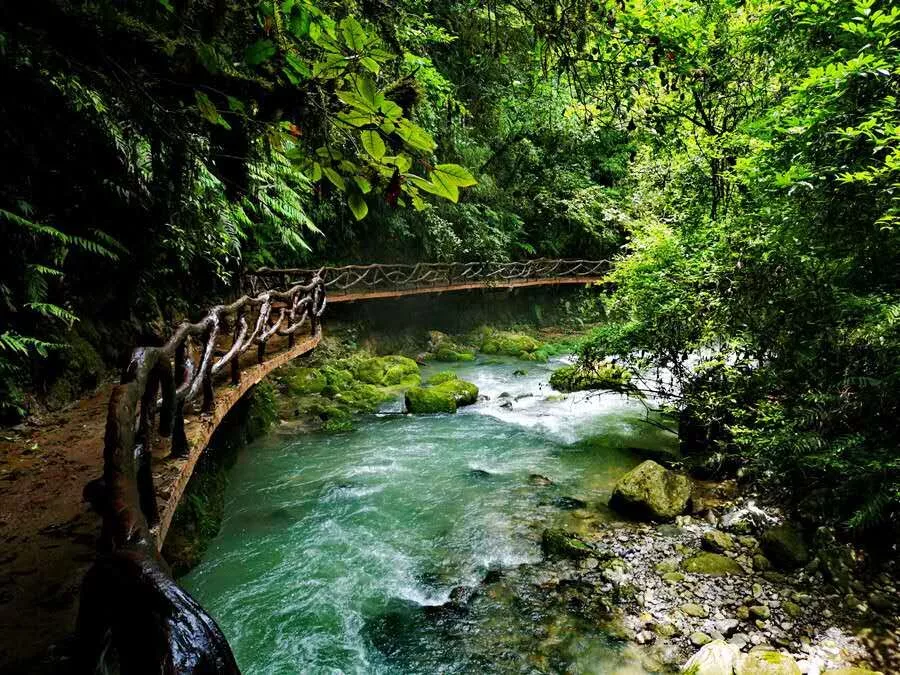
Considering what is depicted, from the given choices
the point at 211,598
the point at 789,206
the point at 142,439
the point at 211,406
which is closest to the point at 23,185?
the point at 211,406

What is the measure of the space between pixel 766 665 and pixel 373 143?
14.5 ft

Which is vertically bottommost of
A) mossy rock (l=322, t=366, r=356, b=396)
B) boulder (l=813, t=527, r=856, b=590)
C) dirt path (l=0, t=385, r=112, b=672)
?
boulder (l=813, t=527, r=856, b=590)

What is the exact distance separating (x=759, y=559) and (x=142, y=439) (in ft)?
18.6

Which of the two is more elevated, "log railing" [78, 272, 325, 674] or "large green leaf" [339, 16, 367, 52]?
"large green leaf" [339, 16, 367, 52]

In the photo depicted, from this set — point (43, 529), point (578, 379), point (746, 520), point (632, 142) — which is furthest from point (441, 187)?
point (578, 379)

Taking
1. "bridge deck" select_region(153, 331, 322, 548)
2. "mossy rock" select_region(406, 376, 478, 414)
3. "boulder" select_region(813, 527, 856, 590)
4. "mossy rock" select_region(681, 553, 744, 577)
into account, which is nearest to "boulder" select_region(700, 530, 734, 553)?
"mossy rock" select_region(681, 553, 744, 577)

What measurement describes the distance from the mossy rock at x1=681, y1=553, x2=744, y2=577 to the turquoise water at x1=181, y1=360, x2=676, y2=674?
1147mm

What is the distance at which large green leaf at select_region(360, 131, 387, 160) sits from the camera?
116cm

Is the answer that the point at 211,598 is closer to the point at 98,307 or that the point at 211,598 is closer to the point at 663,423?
the point at 98,307

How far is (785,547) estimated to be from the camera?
4734mm

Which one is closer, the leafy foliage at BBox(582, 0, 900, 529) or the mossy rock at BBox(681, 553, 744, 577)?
the leafy foliage at BBox(582, 0, 900, 529)

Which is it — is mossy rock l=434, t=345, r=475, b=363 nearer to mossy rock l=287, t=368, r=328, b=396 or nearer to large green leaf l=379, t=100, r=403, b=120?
mossy rock l=287, t=368, r=328, b=396

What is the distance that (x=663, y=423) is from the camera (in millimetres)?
8992

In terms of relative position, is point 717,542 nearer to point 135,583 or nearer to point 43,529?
point 135,583
